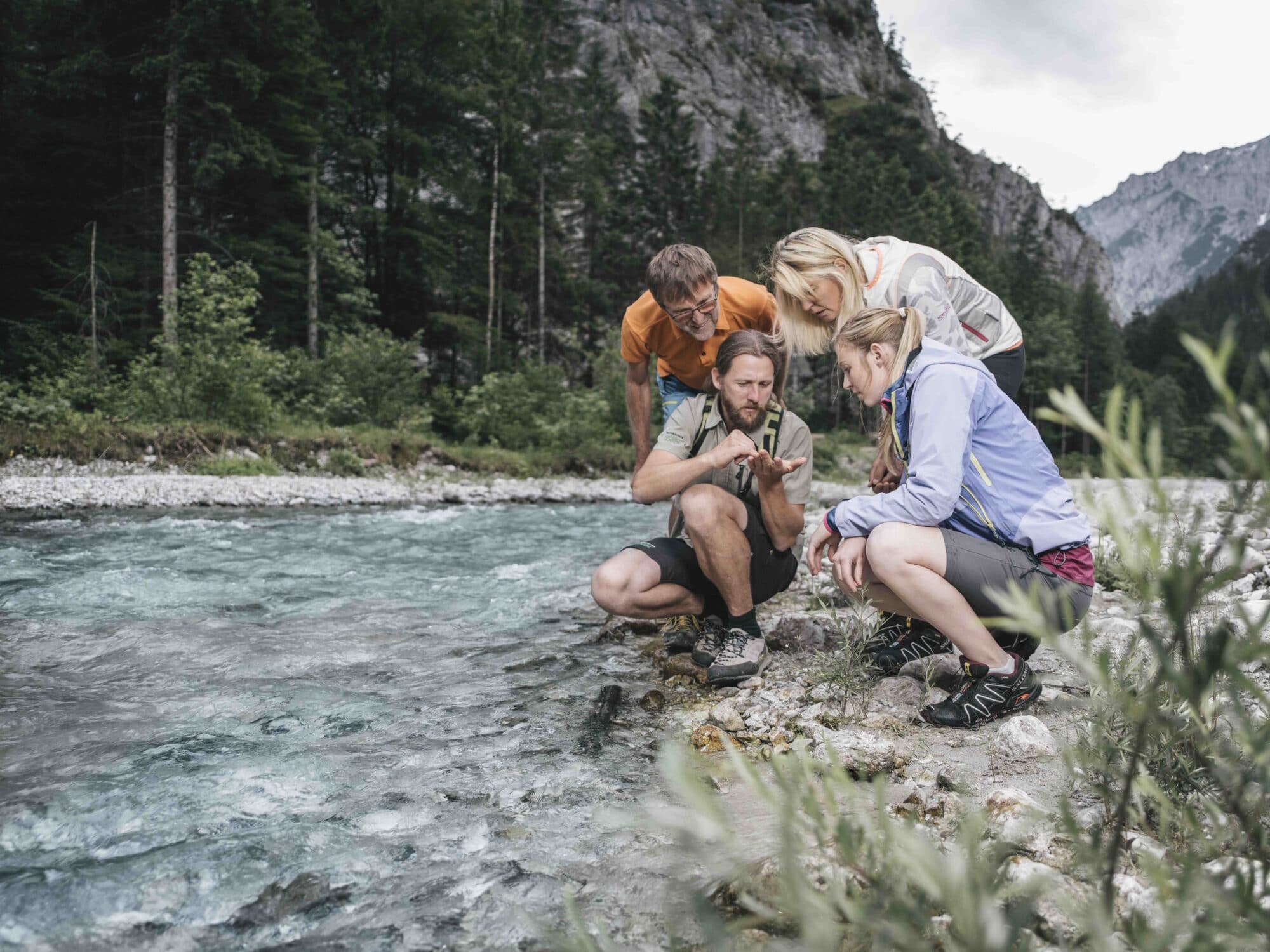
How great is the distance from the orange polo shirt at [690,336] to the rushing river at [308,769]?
5.21 feet

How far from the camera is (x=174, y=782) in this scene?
2438mm

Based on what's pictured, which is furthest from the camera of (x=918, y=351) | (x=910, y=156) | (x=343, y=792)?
(x=910, y=156)

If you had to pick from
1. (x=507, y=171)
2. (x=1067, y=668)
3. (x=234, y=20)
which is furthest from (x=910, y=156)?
(x=1067, y=668)

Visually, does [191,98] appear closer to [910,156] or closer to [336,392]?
[336,392]

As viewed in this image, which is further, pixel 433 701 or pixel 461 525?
pixel 461 525

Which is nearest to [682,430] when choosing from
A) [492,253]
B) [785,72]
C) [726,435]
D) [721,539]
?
→ [726,435]

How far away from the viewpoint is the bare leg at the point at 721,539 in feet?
11.6

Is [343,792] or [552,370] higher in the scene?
[552,370]

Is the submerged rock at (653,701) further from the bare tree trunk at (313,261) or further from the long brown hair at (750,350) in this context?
the bare tree trunk at (313,261)

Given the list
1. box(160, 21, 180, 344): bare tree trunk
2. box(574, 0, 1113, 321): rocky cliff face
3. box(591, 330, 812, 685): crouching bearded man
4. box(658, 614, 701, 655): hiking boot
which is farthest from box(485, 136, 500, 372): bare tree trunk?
box(574, 0, 1113, 321): rocky cliff face

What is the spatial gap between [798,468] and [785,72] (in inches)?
3031

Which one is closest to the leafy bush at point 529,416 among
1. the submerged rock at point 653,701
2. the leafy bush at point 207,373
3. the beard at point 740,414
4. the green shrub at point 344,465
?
the green shrub at point 344,465

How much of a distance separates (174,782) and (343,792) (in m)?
0.52

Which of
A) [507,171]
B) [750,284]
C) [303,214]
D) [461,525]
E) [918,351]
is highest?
[507,171]
